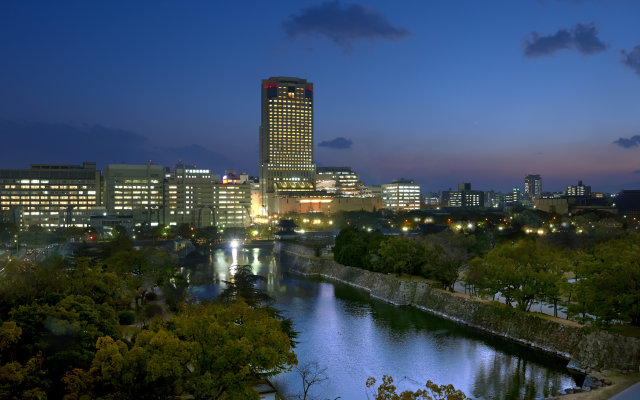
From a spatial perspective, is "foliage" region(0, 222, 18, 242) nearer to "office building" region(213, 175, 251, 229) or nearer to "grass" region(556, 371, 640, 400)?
"office building" region(213, 175, 251, 229)

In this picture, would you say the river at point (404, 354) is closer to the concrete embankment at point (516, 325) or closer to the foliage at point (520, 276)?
the concrete embankment at point (516, 325)

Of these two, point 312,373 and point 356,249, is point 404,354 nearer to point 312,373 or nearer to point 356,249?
point 312,373

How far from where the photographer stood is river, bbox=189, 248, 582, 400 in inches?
635

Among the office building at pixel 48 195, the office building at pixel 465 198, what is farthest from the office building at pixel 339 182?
the office building at pixel 48 195

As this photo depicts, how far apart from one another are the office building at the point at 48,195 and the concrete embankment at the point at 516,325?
5717 centimetres

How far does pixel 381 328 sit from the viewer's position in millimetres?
23031

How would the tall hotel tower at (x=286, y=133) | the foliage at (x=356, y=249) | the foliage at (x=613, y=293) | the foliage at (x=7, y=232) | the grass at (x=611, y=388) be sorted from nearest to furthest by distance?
the grass at (x=611, y=388) < the foliage at (x=613, y=293) < the foliage at (x=356, y=249) < the foliage at (x=7, y=232) < the tall hotel tower at (x=286, y=133)

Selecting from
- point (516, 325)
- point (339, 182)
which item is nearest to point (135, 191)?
point (339, 182)

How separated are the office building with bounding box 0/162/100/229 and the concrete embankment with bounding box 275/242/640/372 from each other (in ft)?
188

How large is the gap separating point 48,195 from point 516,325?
74.6 metres

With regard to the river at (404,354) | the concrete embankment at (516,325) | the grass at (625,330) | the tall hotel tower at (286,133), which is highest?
the tall hotel tower at (286,133)

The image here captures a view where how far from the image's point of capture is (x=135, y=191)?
83.1 metres

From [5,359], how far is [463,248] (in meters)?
28.6

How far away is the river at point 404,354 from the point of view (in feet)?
52.9
